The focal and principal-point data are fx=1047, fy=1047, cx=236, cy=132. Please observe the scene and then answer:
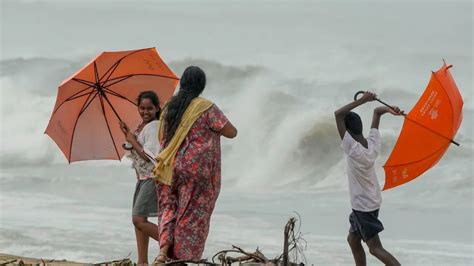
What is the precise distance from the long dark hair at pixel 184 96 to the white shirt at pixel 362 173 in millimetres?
906

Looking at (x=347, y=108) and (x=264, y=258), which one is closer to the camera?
(x=264, y=258)

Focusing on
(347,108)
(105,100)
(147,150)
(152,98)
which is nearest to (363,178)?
(347,108)

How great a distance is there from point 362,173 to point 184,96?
1.13m

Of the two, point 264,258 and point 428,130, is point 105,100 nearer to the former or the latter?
point 264,258

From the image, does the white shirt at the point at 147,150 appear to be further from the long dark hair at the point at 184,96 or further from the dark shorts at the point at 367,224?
the dark shorts at the point at 367,224

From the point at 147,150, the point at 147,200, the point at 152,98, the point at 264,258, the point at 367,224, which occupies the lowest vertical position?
the point at 264,258

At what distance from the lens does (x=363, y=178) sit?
6.11 metres

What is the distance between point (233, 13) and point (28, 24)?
4644 millimetres

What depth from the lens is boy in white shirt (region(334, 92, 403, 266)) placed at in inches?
239

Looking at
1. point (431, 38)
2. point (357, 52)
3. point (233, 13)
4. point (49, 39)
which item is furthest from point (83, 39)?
point (431, 38)

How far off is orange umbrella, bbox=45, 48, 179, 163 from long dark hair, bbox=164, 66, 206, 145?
2.43 ft

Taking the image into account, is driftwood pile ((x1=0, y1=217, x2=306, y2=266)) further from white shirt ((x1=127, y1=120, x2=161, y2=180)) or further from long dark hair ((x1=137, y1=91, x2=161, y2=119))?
long dark hair ((x1=137, y1=91, x2=161, y2=119))

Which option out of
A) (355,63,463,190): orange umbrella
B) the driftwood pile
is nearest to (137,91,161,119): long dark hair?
the driftwood pile

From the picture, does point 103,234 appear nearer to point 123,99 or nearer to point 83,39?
point 123,99
